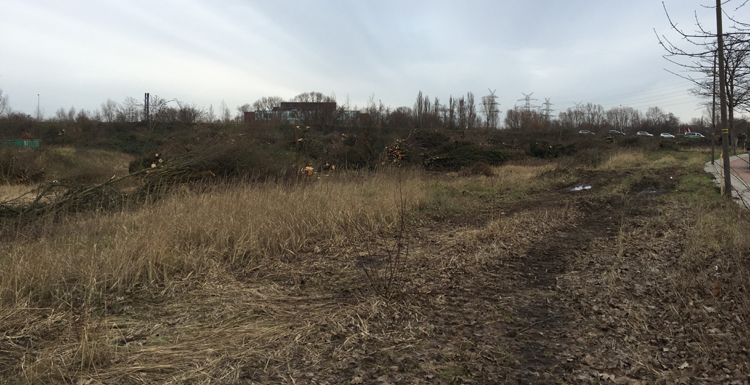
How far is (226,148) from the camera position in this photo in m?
10.9

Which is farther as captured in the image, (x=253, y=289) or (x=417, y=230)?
(x=417, y=230)

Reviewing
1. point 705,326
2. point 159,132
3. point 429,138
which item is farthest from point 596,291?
point 159,132

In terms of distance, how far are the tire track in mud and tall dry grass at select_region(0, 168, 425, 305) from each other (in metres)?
2.88

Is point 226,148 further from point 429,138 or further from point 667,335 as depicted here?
point 429,138

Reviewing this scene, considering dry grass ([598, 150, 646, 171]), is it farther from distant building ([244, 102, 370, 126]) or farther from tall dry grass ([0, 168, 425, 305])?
distant building ([244, 102, 370, 126])

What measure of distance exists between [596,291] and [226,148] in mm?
9323

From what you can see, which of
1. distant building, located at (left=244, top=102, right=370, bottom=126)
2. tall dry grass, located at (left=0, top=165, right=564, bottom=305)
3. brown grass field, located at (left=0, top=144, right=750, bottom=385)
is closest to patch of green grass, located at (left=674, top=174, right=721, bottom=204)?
brown grass field, located at (left=0, top=144, right=750, bottom=385)

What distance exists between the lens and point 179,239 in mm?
5469

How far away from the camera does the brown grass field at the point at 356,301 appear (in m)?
2.95

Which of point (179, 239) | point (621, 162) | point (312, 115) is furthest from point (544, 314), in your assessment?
point (312, 115)

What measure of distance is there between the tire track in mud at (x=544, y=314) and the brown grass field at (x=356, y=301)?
0.07ft

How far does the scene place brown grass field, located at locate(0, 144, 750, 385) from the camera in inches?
116

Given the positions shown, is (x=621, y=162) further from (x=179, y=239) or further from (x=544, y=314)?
(x=179, y=239)

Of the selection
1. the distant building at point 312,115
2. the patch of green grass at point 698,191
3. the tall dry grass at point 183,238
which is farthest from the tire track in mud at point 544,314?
the distant building at point 312,115
